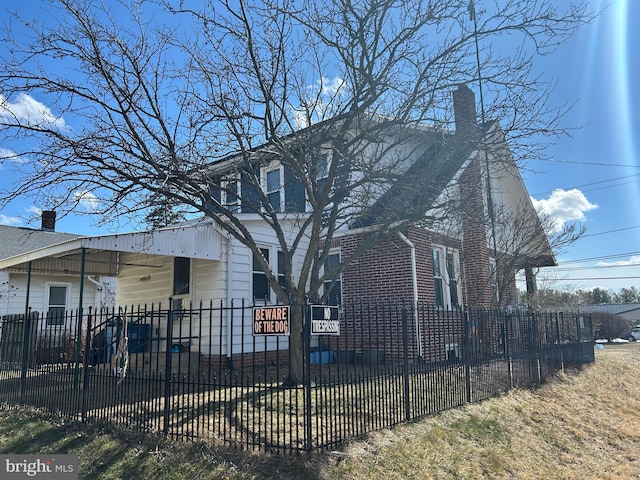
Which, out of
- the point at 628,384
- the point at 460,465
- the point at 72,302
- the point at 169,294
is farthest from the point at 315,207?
the point at 72,302

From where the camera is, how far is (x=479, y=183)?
1383 centimetres

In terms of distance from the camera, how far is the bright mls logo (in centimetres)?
570

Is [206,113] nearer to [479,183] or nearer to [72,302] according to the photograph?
[479,183]

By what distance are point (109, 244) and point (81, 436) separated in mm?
3962

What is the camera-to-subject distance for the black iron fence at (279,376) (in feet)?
19.6

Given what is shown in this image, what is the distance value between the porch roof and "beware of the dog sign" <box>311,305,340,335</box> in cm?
500

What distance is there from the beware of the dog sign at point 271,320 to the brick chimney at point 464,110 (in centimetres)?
565

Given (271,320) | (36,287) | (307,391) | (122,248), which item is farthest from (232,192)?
(36,287)

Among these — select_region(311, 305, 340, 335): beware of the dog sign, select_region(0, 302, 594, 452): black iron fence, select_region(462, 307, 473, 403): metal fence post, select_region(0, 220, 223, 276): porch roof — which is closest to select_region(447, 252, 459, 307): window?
select_region(0, 302, 594, 452): black iron fence

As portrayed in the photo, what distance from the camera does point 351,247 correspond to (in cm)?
1365

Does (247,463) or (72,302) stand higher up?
(72,302)

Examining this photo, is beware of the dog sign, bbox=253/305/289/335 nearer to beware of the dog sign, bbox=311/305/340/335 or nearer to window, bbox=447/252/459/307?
beware of the dog sign, bbox=311/305/340/335

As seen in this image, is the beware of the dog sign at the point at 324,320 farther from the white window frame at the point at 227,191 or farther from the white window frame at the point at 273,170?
the white window frame at the point at 273,170

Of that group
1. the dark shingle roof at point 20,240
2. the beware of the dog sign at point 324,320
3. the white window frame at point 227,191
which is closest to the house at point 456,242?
the white window frame at point 227,191
